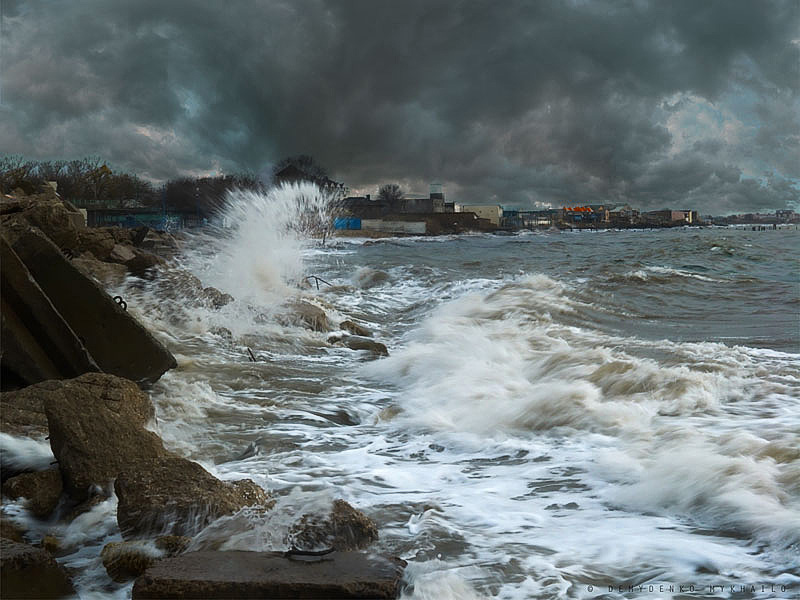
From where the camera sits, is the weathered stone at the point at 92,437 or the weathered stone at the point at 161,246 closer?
the weathered stone at the point at 92,437

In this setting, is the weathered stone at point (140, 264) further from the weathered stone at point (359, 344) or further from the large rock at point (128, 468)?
the large rock at point (128, 468)

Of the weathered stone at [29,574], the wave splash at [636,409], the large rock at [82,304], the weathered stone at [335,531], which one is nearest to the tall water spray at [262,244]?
the wave splash at [636,409]

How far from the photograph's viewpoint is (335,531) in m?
3.00

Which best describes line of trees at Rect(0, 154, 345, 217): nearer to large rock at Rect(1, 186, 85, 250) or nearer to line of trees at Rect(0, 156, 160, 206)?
line of trees at Rect(0, 156, 160, 206)

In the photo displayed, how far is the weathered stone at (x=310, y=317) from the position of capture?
32.8 ft

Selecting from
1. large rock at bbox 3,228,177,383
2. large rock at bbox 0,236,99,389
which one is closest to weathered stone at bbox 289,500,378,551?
large rock at bbox 0,236,99,389

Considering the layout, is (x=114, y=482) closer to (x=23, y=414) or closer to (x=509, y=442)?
(x=23, y=414)

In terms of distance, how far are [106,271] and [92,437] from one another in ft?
25.0

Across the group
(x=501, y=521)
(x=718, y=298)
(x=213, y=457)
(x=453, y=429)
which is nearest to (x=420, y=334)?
(x=453, y=429)

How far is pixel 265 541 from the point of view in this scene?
115 inches

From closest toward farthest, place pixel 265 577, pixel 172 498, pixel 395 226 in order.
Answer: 1. pixel 265 577
2. pixel 172 498
3. pixel 395 226

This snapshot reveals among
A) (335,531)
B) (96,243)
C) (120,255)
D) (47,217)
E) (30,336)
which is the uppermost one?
(47,217)

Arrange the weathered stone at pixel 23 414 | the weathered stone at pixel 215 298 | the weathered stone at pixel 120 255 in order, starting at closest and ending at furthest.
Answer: the weathered stone at pixel 23 414
the weathered stone at pixel 215 298
the weathered stone at pixel 120 255

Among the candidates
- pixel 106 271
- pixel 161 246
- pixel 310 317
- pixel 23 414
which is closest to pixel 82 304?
pixel 23 414
